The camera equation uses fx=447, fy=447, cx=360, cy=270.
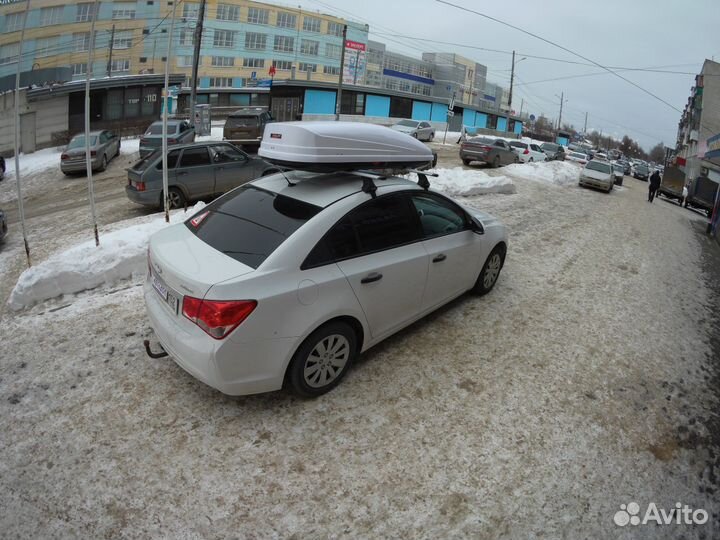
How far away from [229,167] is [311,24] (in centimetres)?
6648

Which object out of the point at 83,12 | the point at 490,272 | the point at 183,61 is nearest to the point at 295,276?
the point at 490,272

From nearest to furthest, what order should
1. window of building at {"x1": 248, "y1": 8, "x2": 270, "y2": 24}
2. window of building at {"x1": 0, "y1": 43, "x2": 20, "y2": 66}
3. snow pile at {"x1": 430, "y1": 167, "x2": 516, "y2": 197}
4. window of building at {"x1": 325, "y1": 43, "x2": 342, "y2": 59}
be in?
snow pile at {"x1": 430, "y1": 167, "x2": 516, "y2": 197} < window of building at {"x1": 0, "y1": 43, "x2": 20, "y2": 66} < window of building at {"x1": 248, "y1": 8, "x2": 270, "y2": 24} < window of building at {"x1": 325, "y1": 43, "x2": 342, "y2": 59}

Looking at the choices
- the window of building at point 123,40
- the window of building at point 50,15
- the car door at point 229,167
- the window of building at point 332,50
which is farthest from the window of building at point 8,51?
the window of building at point 332,50

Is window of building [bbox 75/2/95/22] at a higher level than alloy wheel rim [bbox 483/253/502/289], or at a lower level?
higher

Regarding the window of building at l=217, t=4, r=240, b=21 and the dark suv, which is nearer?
the dark suv

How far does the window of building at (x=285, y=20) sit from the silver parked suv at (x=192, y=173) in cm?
6212

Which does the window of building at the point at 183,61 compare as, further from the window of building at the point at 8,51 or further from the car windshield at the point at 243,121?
the car windshield at the point at 243,121

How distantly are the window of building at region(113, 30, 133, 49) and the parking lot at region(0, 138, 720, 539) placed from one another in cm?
5449

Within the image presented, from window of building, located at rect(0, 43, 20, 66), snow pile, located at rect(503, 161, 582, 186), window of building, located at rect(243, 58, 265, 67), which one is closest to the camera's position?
snow pile, located at rect(503, 161, 582, 186)

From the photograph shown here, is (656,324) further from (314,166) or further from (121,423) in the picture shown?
(121,423)

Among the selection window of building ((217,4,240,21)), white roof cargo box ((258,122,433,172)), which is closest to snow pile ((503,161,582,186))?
white roof cargo box ((258,122,433,172))

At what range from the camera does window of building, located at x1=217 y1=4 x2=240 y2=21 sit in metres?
60.1

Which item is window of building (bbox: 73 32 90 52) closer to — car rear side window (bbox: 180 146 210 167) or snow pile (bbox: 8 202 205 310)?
car rear side window (bbox: 180 146 210 167)

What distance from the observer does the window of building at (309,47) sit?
6762 cm
